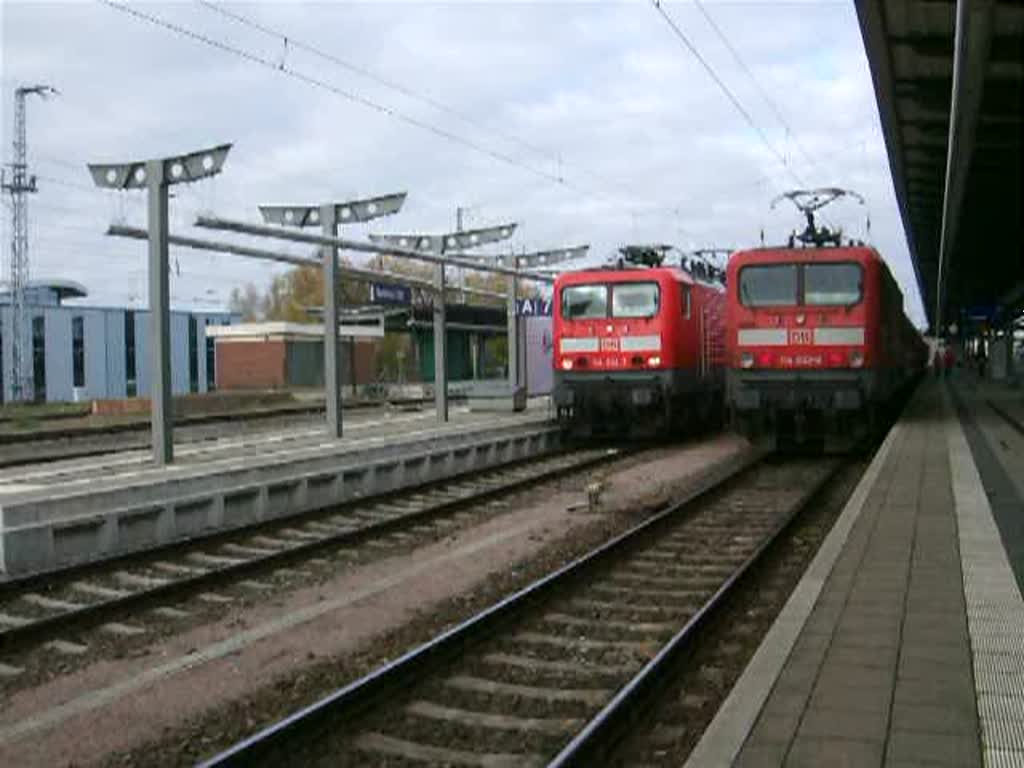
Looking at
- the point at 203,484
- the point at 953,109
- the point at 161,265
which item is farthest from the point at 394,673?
the point at 953,109

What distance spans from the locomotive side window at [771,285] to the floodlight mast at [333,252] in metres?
6.07

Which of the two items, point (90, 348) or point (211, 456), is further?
point (90, 348)

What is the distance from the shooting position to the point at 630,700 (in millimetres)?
5625

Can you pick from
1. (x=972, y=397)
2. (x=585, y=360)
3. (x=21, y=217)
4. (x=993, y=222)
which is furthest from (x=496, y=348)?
(x=585, y=360)

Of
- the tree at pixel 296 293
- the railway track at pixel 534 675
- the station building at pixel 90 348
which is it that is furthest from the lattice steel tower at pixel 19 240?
the railway track at pixel 534 675

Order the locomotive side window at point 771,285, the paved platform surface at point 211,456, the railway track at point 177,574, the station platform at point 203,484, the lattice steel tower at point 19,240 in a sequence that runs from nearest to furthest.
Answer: the railway track at point 177,574 → the station platform at point 203,484 → the paved platform surface at point 211,456 → the locomotive side window at point 771,285 → the lattice steel tower at point 19,240

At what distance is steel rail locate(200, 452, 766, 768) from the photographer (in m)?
5.02

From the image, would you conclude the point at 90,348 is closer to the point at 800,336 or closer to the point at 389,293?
the point at 389,293

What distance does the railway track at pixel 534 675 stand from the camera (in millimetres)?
5277

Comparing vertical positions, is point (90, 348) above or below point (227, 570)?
above

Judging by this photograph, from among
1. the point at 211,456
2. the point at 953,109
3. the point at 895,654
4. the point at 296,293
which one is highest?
the point at 296,293

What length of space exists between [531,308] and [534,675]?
22.6 meters

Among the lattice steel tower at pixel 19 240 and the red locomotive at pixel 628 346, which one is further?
the lattice steel tower at pixel 19 240

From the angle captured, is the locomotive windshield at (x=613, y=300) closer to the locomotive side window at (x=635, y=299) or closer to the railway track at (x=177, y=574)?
the locomotive side window at (x=635, y=299)
